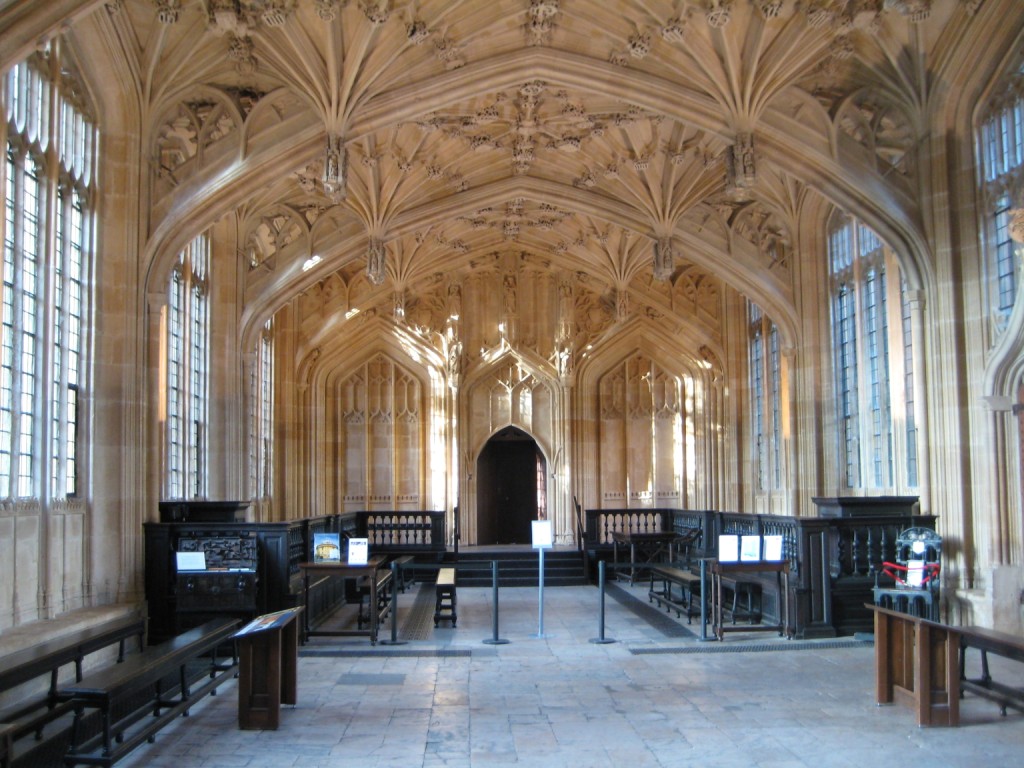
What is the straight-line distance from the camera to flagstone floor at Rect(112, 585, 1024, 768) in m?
6.57

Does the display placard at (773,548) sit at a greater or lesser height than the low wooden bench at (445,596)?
greater

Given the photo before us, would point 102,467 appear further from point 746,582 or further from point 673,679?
point 746,582

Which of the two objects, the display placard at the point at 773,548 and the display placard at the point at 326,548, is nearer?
the display placard at the point at 773,548

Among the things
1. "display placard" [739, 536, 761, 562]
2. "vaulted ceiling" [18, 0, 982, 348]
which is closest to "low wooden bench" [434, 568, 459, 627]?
"display placard" [739, 536, 761, 562]

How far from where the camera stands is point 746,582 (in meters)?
13.2

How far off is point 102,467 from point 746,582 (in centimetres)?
828

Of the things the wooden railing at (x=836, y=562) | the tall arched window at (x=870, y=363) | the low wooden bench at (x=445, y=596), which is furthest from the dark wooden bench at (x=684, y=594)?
the tall arched window at (x=870, y=363)

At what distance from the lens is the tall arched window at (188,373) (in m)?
14.9

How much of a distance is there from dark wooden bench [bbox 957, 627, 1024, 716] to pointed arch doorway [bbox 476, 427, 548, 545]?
1772cm

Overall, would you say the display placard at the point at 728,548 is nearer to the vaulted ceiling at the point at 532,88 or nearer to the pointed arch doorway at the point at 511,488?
the vaulted ceiling at the point at 532,88

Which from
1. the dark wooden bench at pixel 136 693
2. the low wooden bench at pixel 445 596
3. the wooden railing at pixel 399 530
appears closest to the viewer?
the dark wooden bench at pixel 136 693

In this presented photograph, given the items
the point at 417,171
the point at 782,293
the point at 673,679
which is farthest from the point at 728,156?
the point at 673,679

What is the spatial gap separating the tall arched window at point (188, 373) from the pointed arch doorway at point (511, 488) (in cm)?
1011

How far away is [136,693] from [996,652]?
6.27 metres
